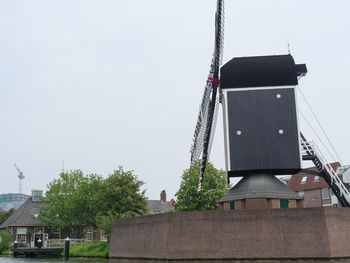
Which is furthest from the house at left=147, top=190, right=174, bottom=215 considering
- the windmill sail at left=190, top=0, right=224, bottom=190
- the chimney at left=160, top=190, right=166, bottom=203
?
the windmill sail at left=190, top=0, right=224, bottom=190

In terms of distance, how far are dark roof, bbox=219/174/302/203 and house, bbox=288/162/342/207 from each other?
2213 cm

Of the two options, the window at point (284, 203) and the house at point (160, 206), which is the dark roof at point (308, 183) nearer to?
the house at point (160, 206)

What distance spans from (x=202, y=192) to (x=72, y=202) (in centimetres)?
1820

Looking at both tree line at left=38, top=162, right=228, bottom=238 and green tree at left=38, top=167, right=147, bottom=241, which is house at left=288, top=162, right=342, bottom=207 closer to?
tree line at left=38, top=162, right=228, bottom=238

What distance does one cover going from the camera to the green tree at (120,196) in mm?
46656

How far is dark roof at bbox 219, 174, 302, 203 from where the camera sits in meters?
29.0

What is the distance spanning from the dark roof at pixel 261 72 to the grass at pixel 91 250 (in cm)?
2077

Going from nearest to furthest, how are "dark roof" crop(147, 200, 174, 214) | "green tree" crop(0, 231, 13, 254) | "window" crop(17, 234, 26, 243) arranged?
"green tree" crop(0, 231, 13, 254)
"window" crop(17, 234, 26, 243)
"dark roof" crop(147, 200, 174, 214)

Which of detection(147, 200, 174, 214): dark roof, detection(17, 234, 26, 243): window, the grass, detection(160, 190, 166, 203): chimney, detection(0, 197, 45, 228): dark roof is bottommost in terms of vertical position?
the grass

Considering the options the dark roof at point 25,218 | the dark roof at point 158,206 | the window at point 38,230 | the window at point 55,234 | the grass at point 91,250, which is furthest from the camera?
the dark roof at point 158,206

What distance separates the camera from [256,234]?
26.8m

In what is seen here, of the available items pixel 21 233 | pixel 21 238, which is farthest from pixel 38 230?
pixel 21 238

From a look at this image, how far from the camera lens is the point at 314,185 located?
2076 inches

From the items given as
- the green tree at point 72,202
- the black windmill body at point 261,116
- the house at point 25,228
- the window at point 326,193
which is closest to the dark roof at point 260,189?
the black windmill body at point 261,116
